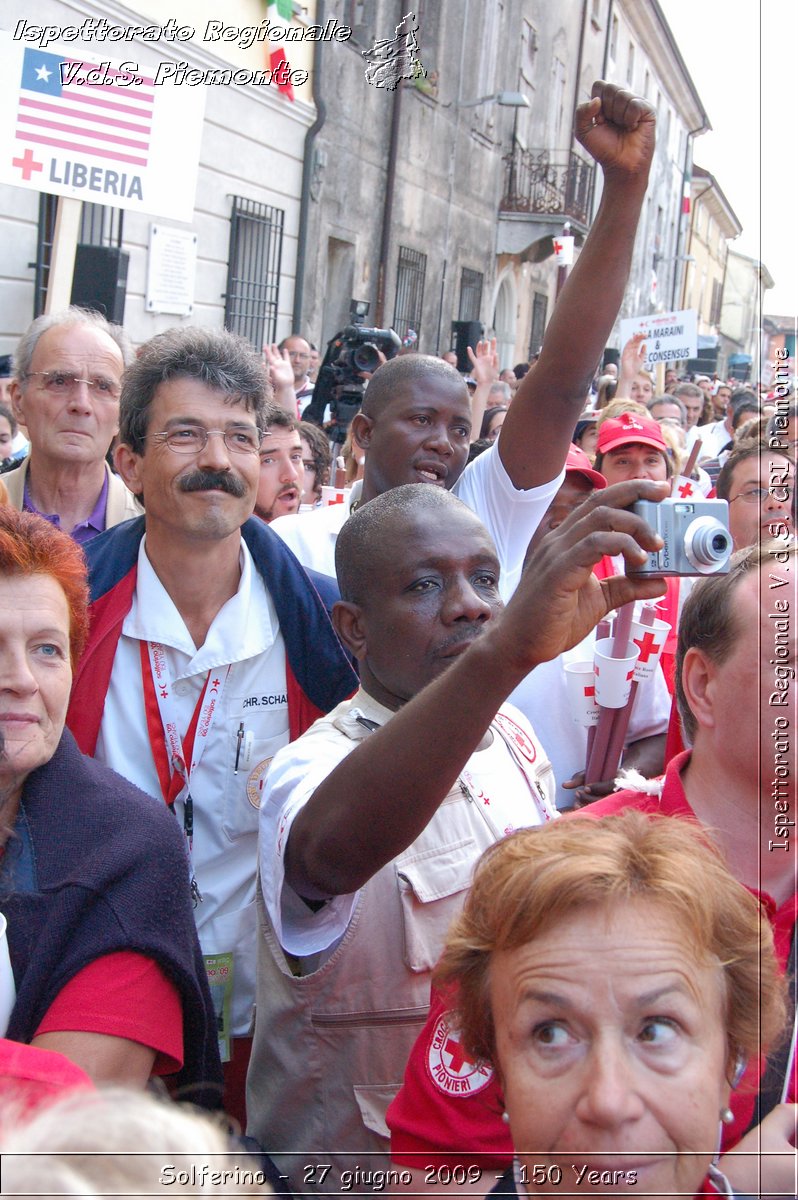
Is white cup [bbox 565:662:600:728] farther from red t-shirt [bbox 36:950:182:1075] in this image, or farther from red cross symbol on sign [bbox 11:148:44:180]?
red cross symbol on sign [bbox 11:148:44:180]

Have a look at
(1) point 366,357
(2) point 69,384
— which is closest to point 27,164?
(2) point 69,384

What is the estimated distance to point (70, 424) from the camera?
3342mm

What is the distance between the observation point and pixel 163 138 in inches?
179

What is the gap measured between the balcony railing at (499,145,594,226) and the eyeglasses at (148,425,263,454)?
38.0 ft

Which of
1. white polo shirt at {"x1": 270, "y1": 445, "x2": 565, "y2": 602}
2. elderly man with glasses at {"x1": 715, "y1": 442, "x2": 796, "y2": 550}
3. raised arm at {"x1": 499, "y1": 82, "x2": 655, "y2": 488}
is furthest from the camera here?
white polo shirt at {"x1": 270, "y1": 445, "x2": 565, "y2": 602}

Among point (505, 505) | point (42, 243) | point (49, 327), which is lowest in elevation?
point (505, 505)

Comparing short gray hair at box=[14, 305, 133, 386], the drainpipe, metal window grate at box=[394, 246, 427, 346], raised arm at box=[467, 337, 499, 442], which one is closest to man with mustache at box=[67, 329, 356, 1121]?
short gray hair at box=[14, 305, 133, 386]

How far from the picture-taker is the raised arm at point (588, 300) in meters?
2.03

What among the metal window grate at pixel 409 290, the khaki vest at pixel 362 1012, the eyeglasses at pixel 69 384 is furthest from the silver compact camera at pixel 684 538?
the metal window grate at pixel 409 290

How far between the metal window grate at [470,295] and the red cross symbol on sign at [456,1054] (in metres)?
12.7

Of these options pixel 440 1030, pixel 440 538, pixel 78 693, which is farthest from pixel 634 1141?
pixel 78 693

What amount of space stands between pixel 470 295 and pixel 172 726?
12.8m

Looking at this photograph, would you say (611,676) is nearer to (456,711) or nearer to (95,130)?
(456,711)

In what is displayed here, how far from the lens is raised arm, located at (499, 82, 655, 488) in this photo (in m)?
2.03
